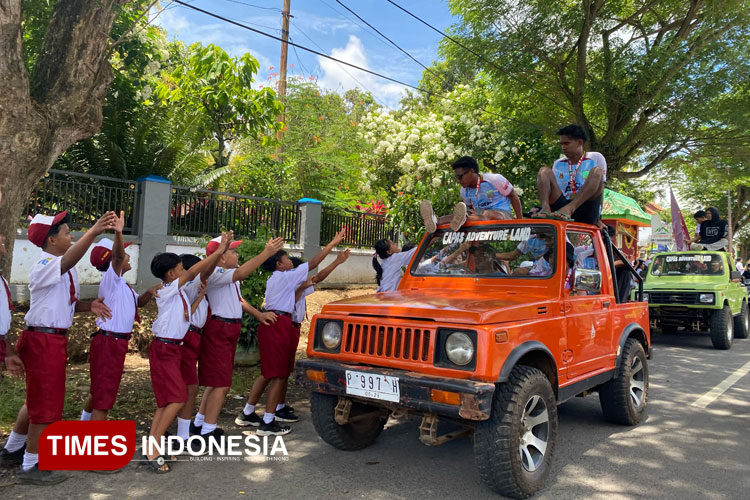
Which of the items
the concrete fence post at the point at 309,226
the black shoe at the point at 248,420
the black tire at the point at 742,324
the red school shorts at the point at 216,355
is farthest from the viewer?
the concrete fence post at the point at 309,226

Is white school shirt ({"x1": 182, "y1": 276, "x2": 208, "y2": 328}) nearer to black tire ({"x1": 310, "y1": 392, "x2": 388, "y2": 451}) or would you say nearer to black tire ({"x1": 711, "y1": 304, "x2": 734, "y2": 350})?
black tire ({"x1": 310, "y1": 392, "x2": 388, "y2": 451})

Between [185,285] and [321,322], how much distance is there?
109 cm

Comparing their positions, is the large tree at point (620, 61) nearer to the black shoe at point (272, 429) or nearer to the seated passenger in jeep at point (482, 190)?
the seated passenger in jeep at point (482, 190)

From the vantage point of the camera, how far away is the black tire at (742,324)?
1088cm

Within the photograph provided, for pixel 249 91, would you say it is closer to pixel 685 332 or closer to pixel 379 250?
pixel 379 250

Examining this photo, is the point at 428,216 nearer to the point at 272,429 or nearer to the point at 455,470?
the point at 455,470

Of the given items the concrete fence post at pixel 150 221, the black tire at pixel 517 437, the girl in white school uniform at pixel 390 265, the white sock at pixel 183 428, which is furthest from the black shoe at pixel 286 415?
the concrete fence post at pixel 150 221

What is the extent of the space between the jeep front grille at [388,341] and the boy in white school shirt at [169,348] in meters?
1.11

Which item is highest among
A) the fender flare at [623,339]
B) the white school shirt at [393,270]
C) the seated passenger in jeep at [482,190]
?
the seated passenger in jeep at [482,190]

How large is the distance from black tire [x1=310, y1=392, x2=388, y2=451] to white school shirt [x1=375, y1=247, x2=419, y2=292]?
2.04 meters

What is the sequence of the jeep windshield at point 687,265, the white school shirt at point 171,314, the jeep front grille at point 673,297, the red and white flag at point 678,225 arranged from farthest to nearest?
the red and white flag at point 678,225, the jeep windshield at point 687,265, the jeep front grille at point 673,297, the white school shirt at point 171,314

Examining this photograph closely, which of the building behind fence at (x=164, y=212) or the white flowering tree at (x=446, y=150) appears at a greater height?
the white flowering tree at (x=446, y=150)

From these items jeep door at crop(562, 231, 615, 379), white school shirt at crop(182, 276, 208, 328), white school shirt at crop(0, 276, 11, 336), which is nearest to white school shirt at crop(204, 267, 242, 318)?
white school shirt at crop(182, 276, 208, 328)

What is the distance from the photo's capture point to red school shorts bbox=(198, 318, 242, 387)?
426cm
